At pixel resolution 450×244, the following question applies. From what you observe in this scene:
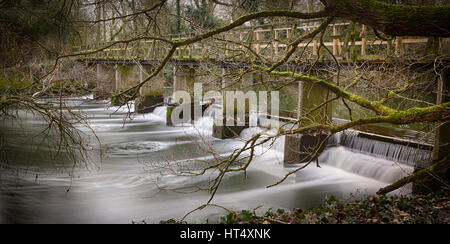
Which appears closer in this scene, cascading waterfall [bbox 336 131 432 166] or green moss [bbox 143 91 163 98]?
cascading waterfall [bbox 336 131 432 166]

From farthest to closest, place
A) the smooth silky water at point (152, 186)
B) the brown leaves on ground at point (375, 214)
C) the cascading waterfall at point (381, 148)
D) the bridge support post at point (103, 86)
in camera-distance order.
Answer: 1. the cascading waterfall at point (381, 148)
2. the smooth silky water at point (152, 186)
3. the brown leaves on ground at point (375, 214)
4. the bridge support post at point (103, 86)

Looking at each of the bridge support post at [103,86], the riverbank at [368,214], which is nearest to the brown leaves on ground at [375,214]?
the riverbank at [368,214]

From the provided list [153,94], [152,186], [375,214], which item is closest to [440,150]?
[375,214]

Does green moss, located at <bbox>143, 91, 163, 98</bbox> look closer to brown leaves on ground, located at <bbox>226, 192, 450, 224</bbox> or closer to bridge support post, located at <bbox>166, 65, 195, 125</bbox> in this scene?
bridge support post, located at <bbox>166, 65, 195, 125</bbox>

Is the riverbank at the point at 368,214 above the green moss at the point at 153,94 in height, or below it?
below

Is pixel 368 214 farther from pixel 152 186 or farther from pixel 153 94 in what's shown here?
pixel 153 94

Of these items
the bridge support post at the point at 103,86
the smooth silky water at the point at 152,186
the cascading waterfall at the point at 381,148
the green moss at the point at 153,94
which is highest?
the bridge support post at the point at 103,86

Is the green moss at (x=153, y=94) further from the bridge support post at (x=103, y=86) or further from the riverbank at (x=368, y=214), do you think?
the riverbank at (x=368, y=214)

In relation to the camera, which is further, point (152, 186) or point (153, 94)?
point (153, 94)

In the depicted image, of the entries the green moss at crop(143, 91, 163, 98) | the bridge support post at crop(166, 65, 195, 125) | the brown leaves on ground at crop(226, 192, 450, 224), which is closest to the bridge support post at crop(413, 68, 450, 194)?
the brown leaves on ground at crop(226, 192, 450, 224)
